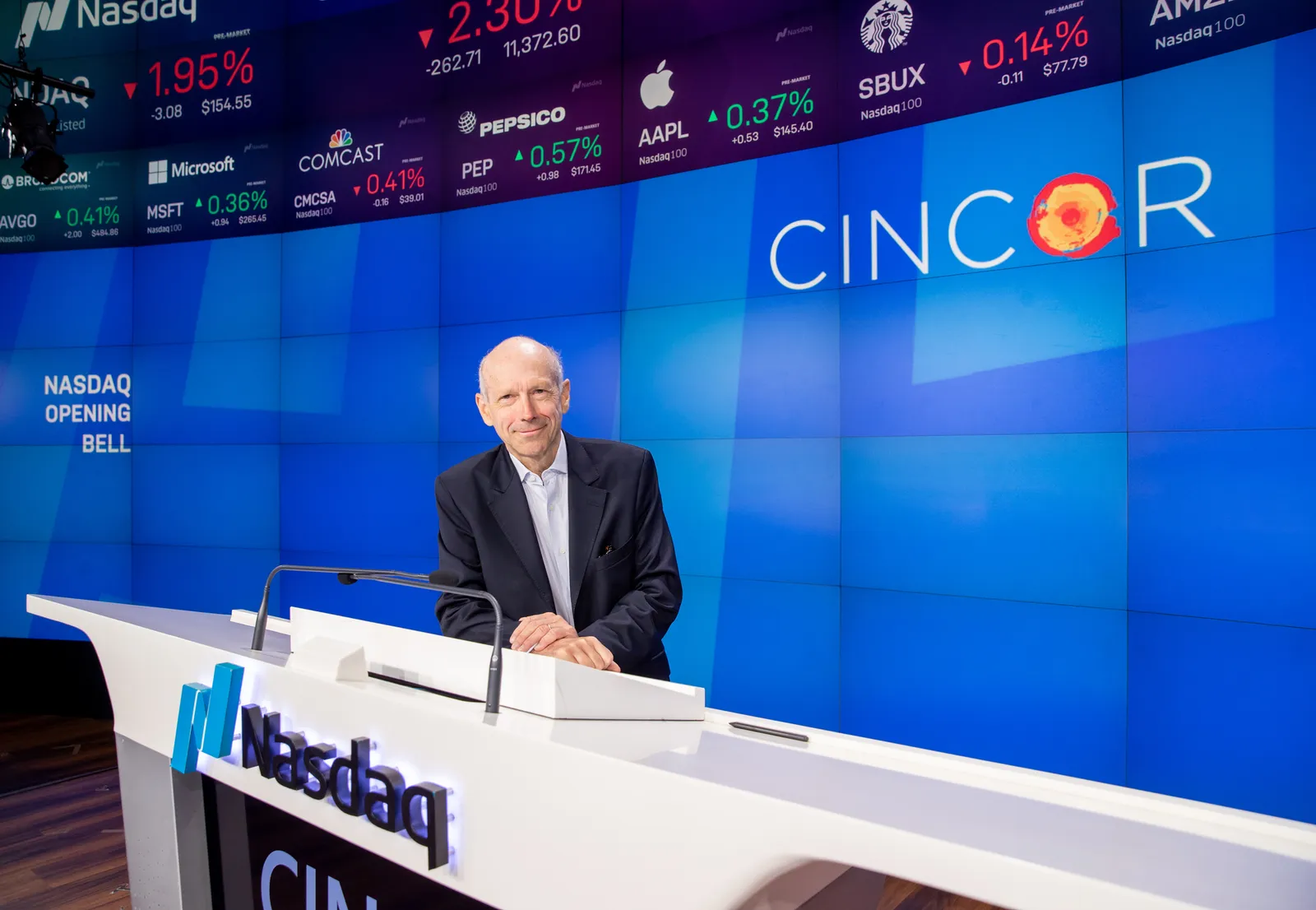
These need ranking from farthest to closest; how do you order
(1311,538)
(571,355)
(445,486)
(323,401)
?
(323,401), (571,355), (1311,538), (445,486)

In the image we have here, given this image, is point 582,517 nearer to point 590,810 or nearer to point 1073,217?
point 590,810

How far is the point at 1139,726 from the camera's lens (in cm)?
262

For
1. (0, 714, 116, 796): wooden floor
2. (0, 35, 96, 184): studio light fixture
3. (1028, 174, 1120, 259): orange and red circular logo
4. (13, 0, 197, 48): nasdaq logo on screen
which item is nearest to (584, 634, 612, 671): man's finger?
(1028, 174, 1120, 259): orange and red circular logo

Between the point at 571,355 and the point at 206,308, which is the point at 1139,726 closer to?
the point at 571,355

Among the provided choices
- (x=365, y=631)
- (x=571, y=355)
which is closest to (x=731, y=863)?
(x=365, y=631)

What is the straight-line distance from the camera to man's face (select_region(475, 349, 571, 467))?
203 cm

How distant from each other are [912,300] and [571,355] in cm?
150

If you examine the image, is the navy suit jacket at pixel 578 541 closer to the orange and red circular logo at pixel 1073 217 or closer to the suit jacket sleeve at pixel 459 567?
the suit jacket sleeve at pixel 459 567

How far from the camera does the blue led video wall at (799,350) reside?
8.21 ft

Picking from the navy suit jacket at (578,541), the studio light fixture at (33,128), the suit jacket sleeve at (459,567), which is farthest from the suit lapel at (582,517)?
the studio light fixture at (33,128)

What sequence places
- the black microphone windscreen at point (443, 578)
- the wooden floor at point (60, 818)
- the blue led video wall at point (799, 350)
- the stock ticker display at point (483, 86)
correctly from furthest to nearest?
1. the stock ticker display at point (483, 86)
2. the wooden floor at point (60, 818)
3. the blue led video wall at point (799, 350)
4. the black microphone windscreen at point (443, 578)

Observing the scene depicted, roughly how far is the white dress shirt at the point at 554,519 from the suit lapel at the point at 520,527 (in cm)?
3

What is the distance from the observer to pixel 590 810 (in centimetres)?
95

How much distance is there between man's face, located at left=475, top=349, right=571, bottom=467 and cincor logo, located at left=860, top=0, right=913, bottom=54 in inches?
78.2
